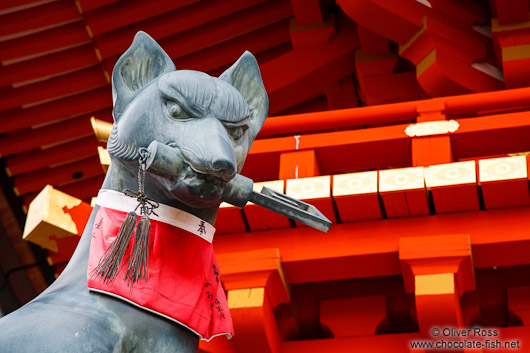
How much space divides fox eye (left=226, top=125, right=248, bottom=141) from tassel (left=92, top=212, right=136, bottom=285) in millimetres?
346

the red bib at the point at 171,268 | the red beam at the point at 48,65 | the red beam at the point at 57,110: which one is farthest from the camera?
the red beam at the point at 57,110

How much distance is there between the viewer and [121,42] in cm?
552

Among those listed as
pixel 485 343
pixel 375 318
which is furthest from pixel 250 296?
pixel 485 343

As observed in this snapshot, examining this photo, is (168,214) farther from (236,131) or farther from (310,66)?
(310,66)

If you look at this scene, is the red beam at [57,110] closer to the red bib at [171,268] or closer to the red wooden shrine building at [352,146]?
the red wooden shrine building at [352,146]

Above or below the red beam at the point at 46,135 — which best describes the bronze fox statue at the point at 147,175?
above

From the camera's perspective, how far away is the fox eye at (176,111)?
103 inches

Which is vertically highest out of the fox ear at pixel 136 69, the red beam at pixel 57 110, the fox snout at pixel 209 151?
the fox ear at pixel 136 69

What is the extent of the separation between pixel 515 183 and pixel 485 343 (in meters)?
0.60

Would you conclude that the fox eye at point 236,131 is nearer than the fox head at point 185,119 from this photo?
No

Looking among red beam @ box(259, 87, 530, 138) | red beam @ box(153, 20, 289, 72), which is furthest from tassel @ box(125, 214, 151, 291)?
red beam @ box(153, 20, 289, 72)

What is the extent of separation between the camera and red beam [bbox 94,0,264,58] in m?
5.53

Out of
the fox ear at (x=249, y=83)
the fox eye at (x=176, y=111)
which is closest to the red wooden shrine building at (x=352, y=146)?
the fox ear at (x=249, y=83)

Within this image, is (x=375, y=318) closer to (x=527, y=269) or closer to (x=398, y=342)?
(x=398, y=342)
